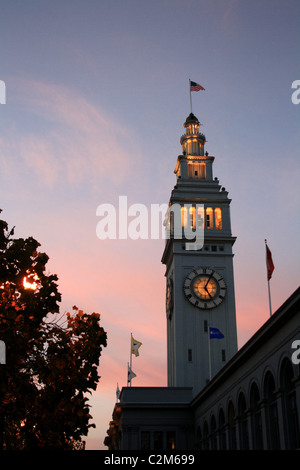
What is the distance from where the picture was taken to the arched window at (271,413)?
36062 millimetres

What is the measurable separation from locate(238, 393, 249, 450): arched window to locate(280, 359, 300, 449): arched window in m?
9.29

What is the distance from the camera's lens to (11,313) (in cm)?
2164

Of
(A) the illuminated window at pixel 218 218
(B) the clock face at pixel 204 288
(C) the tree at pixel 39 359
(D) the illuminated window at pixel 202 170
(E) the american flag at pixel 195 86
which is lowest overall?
(C) the tree at pixel 39 359

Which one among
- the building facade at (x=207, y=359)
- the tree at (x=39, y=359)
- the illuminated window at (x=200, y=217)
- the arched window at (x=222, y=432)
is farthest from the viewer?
the illuminated window at (x=200, y=217)

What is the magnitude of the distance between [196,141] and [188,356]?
111 ft

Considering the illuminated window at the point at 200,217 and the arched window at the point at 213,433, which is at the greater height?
the illuminated window at the point at 200,217

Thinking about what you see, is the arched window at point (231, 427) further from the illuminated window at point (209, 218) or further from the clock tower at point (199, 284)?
the illuminated window at point (209, 218)

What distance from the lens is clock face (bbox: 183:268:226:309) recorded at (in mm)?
76125

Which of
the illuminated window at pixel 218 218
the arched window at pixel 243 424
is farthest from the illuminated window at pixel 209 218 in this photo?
the arched window at pixel 243 424

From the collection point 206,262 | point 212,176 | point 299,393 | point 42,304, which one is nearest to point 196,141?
point 212,176

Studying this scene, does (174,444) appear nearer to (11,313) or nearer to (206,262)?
(206,262)

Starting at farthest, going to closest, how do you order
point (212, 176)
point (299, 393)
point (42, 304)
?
point (212, 176) < point (299, 393) < point (42, 304)

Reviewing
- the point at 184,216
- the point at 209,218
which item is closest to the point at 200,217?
the point at 209,218

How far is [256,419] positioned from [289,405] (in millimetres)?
7381
